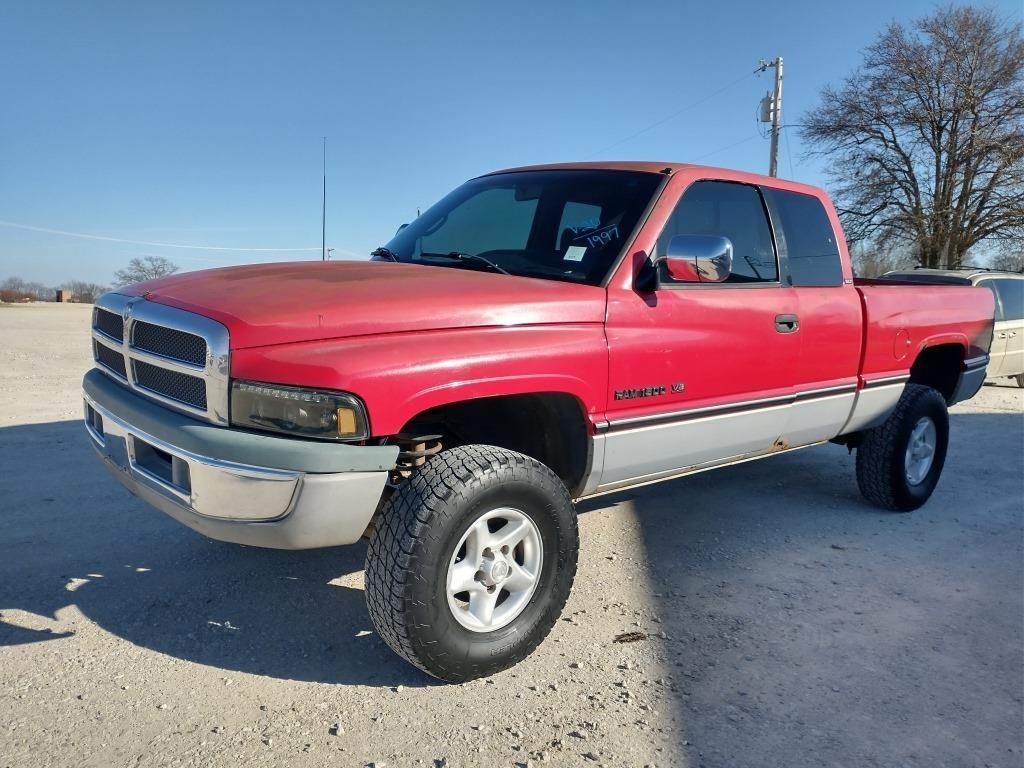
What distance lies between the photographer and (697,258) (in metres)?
3.19

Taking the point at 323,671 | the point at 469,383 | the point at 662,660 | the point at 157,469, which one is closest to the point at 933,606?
the point at 662,660

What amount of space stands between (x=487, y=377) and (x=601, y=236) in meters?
1.06

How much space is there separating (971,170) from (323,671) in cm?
2880

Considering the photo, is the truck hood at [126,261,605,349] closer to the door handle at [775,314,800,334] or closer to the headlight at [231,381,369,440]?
the headlight at [231,381,369,440]

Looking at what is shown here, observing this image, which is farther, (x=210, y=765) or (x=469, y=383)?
(x=469, y=383)

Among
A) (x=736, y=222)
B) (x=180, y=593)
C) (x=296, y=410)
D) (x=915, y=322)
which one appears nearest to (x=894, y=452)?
(x=915, y=322)

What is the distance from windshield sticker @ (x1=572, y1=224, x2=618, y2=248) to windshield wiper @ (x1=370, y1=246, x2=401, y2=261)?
3.16 ft

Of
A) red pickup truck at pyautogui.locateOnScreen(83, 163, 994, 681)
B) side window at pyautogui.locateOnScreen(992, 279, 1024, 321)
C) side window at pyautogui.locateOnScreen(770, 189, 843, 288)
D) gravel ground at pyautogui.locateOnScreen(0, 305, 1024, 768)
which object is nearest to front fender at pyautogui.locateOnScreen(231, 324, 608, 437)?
Result: red pickup truck at pyautogui.locateOnScreen(83, 163, 994, 681)

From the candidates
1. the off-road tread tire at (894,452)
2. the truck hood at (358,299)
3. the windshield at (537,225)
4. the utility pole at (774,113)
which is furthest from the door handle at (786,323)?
the utility pole at (774,113)

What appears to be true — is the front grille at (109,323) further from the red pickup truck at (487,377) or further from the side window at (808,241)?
the side window at (808,241)

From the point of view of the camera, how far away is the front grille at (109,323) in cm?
306

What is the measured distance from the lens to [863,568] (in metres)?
4.09

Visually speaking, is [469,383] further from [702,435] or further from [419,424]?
[702,435]

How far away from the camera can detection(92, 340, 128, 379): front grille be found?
10.2 feet
